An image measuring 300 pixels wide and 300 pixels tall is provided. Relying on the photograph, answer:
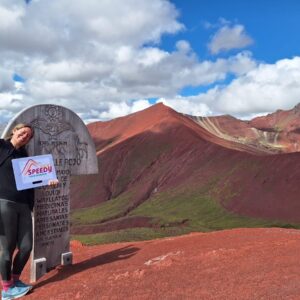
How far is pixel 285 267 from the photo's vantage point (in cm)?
538

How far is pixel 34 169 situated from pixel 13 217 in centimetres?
67

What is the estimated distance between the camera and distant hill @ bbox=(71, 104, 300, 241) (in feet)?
112

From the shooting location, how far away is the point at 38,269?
6.59 metres

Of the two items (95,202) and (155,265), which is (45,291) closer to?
(155,265)

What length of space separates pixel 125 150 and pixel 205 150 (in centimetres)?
1252

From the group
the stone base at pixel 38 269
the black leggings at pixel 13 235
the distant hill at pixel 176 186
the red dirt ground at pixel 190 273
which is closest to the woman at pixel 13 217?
the black leggings at pixel 13 235

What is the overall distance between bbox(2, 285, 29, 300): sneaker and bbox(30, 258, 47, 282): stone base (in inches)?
30.0

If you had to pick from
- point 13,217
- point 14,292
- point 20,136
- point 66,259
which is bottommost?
point 14,292

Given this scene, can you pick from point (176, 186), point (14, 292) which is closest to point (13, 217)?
point (14, 292)

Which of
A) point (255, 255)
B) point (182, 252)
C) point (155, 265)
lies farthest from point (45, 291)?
point (255, 255)

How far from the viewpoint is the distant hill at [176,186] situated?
34.2 m

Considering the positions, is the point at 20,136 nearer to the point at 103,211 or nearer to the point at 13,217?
the point at 13,217

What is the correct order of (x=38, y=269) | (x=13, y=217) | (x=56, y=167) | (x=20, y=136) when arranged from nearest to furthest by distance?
(x=13, y=217)
(x=20, y=136)
(x=38, y=269)
(x=56, y=167)

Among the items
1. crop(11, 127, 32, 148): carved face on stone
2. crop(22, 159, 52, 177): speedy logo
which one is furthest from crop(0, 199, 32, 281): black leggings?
crop(11, 127, 32, 148): carved face on stone
